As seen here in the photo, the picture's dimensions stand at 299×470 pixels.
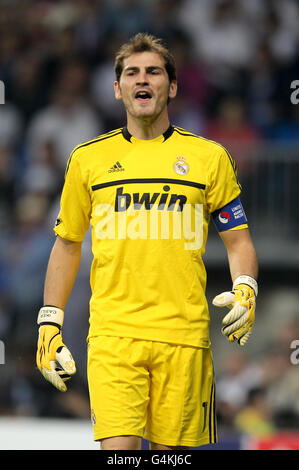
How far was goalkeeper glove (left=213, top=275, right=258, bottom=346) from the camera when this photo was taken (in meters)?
4.79

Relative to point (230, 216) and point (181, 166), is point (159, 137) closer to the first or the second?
point (181, 166)

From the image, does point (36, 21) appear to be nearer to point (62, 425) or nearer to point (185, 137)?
point (62, 425)

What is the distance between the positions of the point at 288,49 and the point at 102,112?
232 cm

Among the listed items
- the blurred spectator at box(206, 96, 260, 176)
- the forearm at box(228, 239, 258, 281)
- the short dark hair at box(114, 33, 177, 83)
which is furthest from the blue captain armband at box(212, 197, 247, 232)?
the blurred spectator at box(206, 96, 260, 176)

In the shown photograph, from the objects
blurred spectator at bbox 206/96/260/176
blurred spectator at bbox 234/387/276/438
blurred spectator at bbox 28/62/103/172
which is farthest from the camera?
blurred spectator at bbox 28/62/103/172

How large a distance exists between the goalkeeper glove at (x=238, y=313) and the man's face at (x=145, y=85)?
999 mm

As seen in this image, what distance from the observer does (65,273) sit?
520cm

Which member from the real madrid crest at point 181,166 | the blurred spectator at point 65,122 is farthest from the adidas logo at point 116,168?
the blurred spectator at point 65,122

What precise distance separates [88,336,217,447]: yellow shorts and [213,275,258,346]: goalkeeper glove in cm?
23

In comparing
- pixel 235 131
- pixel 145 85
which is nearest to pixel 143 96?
pixel 145 85

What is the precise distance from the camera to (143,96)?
5.07 metres

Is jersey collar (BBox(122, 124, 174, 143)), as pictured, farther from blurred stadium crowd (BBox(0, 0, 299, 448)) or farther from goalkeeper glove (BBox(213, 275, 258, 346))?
blurred stadium crowd (BBox(0, 0, 299, 448))

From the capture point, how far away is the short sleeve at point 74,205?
5.12 metres
